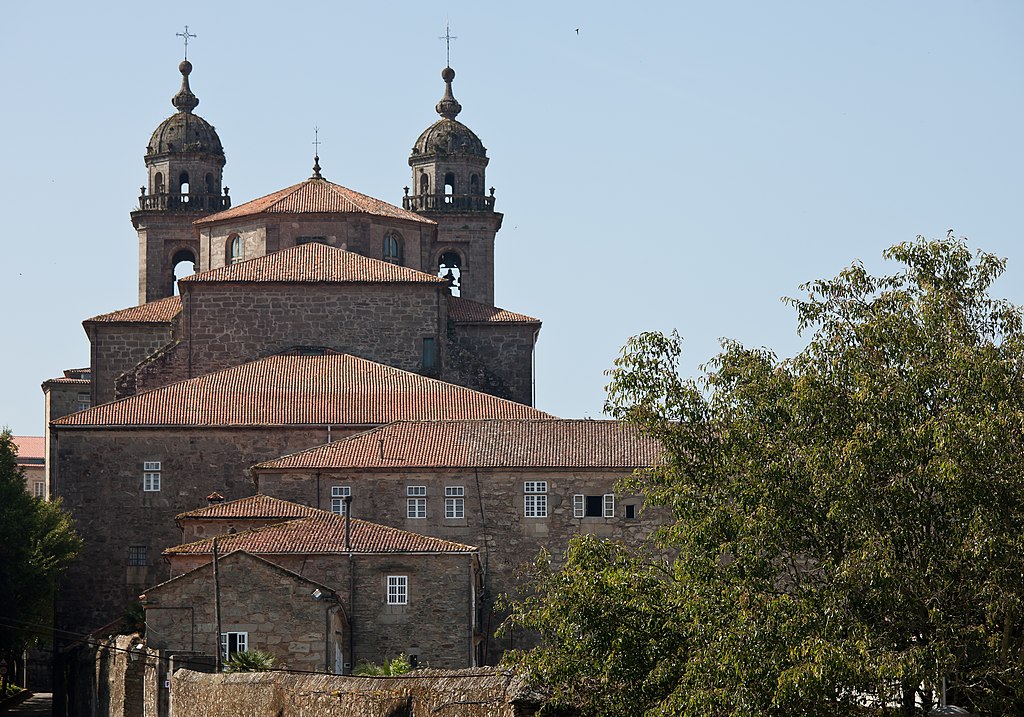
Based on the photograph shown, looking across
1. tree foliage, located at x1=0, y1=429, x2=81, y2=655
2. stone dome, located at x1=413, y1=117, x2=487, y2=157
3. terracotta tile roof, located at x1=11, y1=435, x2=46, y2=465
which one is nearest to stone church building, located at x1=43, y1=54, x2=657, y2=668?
tree foliage, located at x1=0, y1=429, x2=81, y2=655

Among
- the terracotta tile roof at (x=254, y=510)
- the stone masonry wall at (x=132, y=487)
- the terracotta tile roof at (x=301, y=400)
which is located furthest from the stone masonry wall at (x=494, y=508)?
the terracotta tile roof at (x=301, y=400)

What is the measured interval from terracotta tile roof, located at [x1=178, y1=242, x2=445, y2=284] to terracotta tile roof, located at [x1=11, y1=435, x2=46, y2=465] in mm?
41729

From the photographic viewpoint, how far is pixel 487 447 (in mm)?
49719

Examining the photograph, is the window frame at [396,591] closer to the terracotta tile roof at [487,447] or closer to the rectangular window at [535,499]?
the terracotta tile roof at [487,447]

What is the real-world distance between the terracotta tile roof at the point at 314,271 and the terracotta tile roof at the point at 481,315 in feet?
10.7

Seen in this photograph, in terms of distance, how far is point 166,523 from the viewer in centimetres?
5250

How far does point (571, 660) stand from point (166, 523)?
2779 cm

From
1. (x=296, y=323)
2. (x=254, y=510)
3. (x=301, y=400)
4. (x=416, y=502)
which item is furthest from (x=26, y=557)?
(x=296, y=323)

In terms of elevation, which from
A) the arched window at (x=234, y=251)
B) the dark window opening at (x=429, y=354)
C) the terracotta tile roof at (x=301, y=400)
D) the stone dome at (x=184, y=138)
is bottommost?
the terracotta tile roof at (x=301, y=400)

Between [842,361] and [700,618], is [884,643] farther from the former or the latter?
[842,361]

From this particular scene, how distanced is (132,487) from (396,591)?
11.9 m

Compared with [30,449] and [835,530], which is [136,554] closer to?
[835,530]

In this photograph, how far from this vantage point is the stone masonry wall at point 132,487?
52469 mm

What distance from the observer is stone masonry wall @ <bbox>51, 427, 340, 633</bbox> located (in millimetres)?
52469
